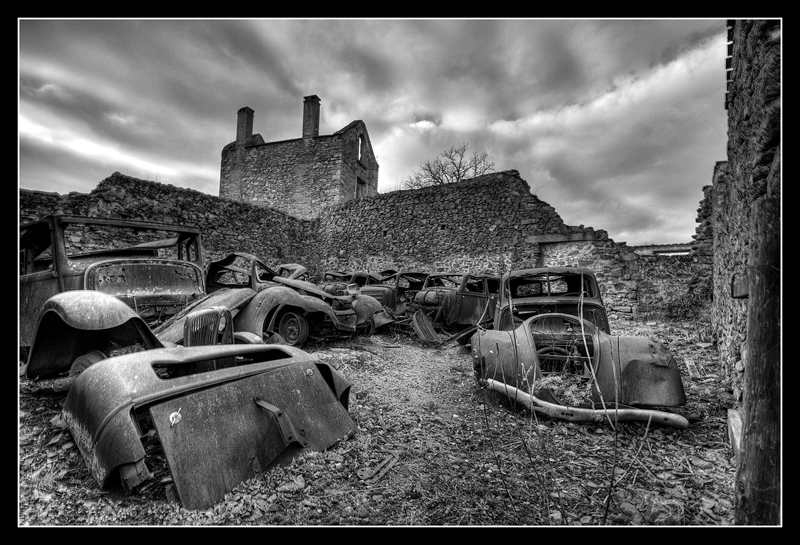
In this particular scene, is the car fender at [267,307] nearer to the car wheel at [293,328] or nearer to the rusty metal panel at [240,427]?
the car wheel at [293,328]

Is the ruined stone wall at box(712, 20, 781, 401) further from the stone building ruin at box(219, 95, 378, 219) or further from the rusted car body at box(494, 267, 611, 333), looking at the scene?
the stone building ruin at box(219, 95, 378, 219)

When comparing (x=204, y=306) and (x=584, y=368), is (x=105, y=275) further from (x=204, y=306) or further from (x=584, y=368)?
(x=584, y=368)

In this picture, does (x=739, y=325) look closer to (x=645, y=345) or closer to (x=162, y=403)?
(x=645, y=345)

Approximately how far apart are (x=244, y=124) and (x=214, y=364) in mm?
21180

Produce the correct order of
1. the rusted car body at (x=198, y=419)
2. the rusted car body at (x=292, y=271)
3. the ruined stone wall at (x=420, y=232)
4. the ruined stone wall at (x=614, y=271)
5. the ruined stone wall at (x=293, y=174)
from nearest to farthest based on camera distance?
1. the rusted car body at (x=198, y=419)
2. the rusted car body at (x=292, y=271)
3. the ruined stone wall at (x=420, y=232)
4. the ruined stone wall at (x=614, y=271)
5. the ruined stone wall at (x=293, y=174)

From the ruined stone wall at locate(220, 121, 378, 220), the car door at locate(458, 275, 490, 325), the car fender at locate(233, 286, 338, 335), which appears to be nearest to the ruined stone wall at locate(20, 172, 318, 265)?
the ruined stone wall at locate(220, 121, 378, 220)

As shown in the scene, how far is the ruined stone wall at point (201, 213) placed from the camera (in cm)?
963

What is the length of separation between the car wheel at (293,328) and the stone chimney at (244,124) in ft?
59.8

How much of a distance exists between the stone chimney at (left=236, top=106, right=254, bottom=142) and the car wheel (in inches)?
718

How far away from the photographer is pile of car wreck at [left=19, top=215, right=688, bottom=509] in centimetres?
188

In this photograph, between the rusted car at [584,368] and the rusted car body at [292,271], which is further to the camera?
the rusted car body at [292,271]

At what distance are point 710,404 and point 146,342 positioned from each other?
480cm

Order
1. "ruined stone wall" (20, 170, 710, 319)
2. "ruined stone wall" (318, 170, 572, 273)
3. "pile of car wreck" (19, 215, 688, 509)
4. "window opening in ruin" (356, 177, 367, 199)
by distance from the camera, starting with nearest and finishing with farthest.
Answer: "pile of car wreck" (19, 215, 688, 509)
"ruined stone wall" (20, 170, 710, 319)
"ruined stone wall" (318, 170, 572, 273)
"window opening in ruin" (356, 177, 367, 199)

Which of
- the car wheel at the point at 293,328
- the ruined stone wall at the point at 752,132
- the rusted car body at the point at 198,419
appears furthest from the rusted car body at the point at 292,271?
the ruined stone wall at the point at 752,132
